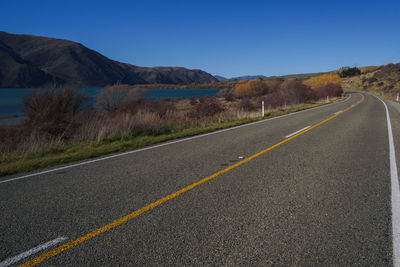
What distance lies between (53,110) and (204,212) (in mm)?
12816

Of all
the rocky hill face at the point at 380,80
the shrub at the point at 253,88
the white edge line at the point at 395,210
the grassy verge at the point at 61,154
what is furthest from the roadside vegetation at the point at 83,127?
the rocky hill face at the point at 380,80

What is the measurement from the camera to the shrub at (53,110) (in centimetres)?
1064

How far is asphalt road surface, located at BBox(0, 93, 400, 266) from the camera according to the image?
2471mm

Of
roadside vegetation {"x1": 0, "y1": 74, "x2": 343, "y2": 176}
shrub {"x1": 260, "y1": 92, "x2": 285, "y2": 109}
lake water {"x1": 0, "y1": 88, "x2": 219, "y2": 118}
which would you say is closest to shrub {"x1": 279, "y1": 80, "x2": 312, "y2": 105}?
shrub {"x1": 260, "y1": 92, "x2": 285, "y2": 109}

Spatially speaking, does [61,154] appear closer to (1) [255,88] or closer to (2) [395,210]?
(2) [395,210]

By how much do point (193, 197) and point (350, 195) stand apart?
8.54 ft

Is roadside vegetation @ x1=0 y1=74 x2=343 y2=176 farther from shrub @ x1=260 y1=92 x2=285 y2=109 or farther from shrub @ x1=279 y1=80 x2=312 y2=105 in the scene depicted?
shrub @ x1=279 y1=80 x2=312 y2=105

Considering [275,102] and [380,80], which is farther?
[380,80]

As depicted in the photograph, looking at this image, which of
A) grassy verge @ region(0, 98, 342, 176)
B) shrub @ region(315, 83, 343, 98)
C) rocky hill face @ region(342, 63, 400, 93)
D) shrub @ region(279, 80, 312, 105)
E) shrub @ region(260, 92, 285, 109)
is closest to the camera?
grassy verge @ region(0, 98, 342, 176)

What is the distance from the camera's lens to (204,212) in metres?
3.32

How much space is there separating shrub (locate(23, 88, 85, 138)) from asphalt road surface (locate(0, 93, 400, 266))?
6116 millimetres

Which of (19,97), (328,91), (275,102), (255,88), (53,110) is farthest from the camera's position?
(255,88)

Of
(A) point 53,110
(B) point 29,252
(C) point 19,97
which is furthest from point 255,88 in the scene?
(B) point 29,252

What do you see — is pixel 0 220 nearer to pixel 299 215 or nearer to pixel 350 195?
pixel 299 215
